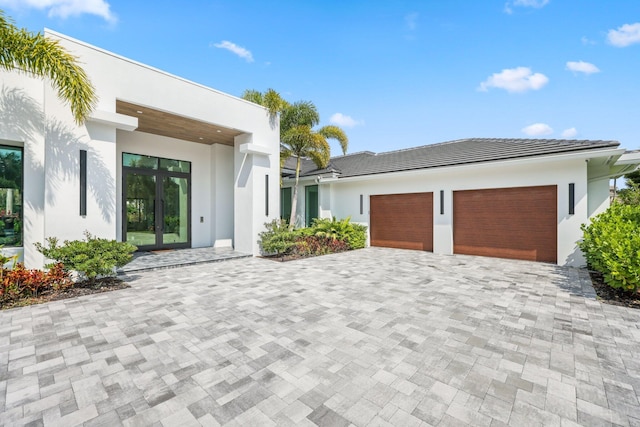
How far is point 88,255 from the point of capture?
575 cm

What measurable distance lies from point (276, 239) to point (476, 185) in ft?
24.5

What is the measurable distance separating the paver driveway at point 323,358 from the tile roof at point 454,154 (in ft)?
15.3

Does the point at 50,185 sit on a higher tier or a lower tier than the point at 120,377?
higher

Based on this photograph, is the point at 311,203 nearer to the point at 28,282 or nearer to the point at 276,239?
the point at 276,239

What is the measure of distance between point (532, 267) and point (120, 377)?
979 cm

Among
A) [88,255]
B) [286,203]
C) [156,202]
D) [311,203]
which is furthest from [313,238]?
[88,255]

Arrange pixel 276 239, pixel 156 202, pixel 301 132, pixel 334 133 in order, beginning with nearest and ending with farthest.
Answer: pixel 276 239
pixel 156 202
pixel 301 132
pixel 334 133

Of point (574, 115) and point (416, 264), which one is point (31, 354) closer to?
point (416, 264)

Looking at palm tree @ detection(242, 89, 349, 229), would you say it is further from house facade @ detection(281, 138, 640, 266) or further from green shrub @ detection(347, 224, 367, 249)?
green shrub @ detection(347, 224, 367, 249)

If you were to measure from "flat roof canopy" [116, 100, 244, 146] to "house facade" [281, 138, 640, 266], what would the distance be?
5.00 m

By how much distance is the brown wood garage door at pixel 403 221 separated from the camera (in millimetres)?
11398

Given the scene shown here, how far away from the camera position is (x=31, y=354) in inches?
127

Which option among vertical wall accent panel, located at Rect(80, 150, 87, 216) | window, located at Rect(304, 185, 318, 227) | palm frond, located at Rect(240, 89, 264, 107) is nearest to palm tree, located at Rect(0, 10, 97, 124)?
vertical wall accent panel, located at Rect(80, 150, 87, 216)

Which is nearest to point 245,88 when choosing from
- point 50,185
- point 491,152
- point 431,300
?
point 50,185
